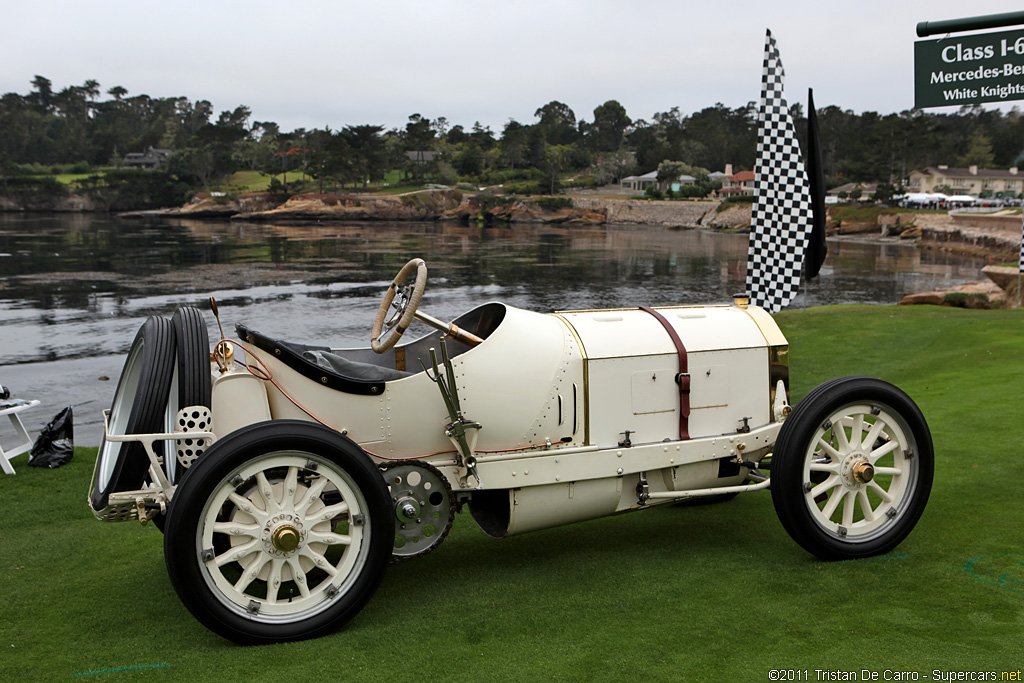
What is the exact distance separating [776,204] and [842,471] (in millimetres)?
5798

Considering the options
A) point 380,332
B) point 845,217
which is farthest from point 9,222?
point 380,332

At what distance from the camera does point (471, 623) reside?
361 centimetres

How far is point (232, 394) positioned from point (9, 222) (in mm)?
84000

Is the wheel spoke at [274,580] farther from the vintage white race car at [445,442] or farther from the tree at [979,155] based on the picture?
the tree at [979,155]

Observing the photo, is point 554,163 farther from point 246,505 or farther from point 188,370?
point 246,505

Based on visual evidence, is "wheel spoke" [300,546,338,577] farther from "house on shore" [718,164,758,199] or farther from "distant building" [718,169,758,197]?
"distant building" [718,169,758,197]

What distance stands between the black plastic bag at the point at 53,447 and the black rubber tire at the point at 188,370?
146 inches

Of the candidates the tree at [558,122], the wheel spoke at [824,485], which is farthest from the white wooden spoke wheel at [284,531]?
the tree at [558,122]

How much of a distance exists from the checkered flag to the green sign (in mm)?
3673

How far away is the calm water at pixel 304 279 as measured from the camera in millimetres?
18031

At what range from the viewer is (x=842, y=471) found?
14.0 ft

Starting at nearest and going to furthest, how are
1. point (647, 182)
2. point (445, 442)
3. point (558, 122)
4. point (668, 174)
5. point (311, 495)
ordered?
1. point (311, 495)
2. point (445, 442)
3. point (668, 174)
4. point (647, 182)
5. point (558, 122)

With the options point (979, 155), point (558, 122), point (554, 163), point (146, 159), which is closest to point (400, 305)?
point (554, 163)

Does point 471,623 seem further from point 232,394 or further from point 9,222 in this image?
point 9,222
